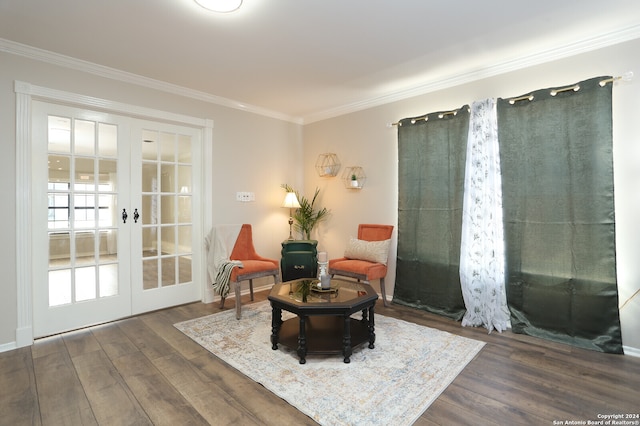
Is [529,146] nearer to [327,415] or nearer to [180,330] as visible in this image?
[327,415]

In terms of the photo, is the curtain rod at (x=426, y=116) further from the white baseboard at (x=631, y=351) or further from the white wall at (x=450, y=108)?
the white baseboard at (x=631, y=351)

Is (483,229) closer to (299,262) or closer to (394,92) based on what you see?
(394,92)

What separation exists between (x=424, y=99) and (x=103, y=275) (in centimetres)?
393

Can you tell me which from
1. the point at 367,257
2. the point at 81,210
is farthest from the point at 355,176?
the point at 81,210

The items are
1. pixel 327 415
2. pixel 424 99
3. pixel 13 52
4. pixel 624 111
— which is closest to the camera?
pixel 327 415

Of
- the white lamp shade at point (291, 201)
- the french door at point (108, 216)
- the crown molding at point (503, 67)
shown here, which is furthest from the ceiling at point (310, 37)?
the white lamp shade at point (291, 201)

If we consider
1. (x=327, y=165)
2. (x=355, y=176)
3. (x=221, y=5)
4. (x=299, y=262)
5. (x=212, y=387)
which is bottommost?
(x=212, y=387)

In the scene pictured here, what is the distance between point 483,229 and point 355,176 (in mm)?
1691

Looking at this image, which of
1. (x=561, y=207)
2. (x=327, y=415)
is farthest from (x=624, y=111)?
(x=327, y=415)

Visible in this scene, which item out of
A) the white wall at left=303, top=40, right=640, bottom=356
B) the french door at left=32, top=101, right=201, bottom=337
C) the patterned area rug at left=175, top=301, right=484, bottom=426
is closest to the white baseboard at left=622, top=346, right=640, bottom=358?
the white wall at left=303, top=40, right=640, bottom=356

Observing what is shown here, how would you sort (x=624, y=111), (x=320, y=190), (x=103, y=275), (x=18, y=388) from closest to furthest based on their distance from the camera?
(x=18, y=388), (x=624, y=111), (x=103, y=275), (x=320, y=190)

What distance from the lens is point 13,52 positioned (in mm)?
2721

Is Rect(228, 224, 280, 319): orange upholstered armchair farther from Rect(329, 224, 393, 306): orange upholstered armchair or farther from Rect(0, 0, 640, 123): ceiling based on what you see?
Rect(0, 0, 640, 123): ceiling

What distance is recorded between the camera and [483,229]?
10.5ft
